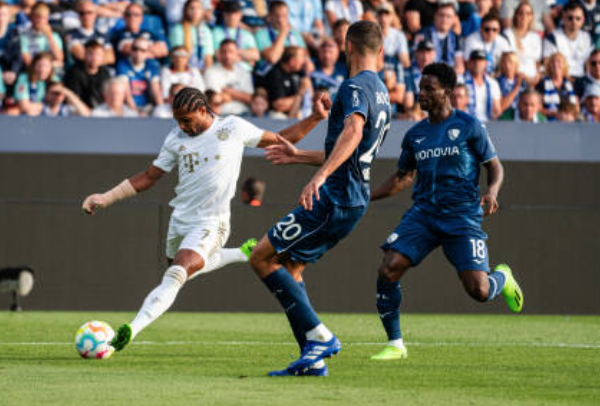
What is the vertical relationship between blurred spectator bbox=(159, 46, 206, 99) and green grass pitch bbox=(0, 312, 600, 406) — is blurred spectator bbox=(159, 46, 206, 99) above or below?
above

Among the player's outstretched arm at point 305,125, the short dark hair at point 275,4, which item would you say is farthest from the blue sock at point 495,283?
the short dark hair at point 275,4

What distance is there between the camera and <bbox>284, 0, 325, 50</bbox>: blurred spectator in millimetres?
16688

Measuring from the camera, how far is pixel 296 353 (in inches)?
360

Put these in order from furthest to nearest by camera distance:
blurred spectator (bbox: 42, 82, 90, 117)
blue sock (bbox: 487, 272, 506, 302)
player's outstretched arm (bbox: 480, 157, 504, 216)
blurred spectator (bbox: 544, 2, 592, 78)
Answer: blurred spectator (bbox: 544, 2, 592, 78)
blurred spectator (bbox: 42, 82, 90, 117)
blue sock (bbox: 487, 272, 506, 302)
player's outstretched arm (bbox: 480, 157, 504, 216)

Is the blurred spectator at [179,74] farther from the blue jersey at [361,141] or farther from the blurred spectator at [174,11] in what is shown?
the blue jersey at [361,141]

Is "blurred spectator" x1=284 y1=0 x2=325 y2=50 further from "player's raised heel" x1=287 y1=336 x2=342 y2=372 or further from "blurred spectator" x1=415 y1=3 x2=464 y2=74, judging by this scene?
"player's raised heel" x1=287 y1=336 x2=342 y2=372

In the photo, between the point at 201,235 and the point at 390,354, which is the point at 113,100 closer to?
the point at 201,235

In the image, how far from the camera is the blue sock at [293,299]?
7.12 m

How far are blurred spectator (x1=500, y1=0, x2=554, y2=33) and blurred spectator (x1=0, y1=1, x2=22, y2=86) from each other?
7.10 metres

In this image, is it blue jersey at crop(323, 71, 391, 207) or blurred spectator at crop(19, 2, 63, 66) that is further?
blurred spectator at crop(19, 2, 63, 66)

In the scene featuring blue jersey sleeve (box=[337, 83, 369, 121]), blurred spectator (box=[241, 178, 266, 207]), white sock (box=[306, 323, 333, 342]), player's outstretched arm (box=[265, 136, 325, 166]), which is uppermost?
blue jersey sleeve (box=[337, 83, 369, 121])

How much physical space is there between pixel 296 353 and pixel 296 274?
→ 5.95ft

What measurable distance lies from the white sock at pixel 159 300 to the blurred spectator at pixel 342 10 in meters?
8.98

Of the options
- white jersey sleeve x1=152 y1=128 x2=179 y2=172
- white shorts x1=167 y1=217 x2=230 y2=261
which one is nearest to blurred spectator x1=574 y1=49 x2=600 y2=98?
white shorts x1=167 y1=217 x2=230 y2=261
